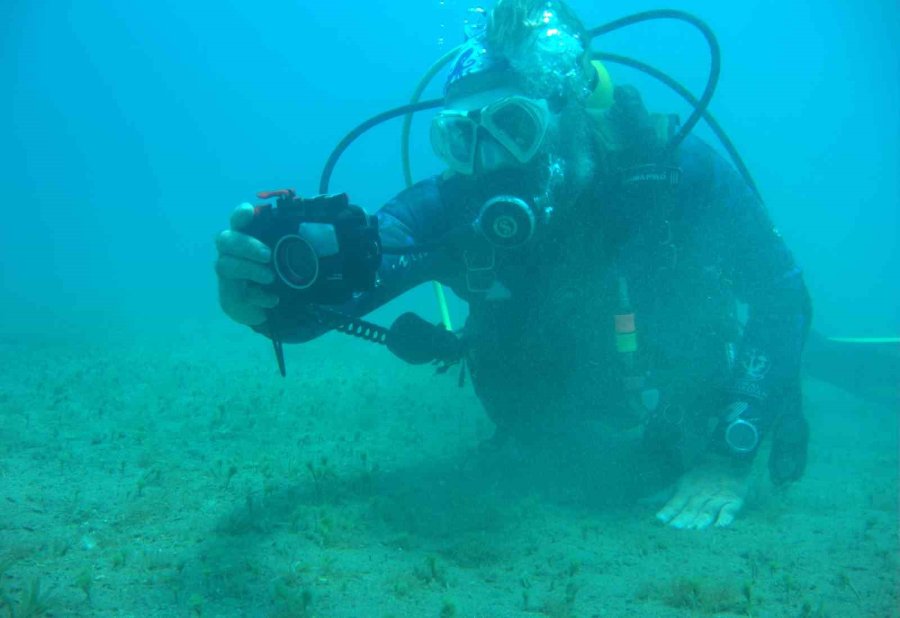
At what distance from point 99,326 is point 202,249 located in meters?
47.5

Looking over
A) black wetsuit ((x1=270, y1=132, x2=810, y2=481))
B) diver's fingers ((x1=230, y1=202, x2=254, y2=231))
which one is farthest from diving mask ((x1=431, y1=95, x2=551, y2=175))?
diver's fingers ((x1=230, y1=202, x2=254, y2=231))

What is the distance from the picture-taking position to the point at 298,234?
2.25 m

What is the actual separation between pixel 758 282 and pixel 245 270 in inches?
147

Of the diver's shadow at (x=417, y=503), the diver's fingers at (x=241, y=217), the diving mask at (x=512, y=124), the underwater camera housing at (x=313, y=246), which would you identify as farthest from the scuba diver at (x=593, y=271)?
the diver's fingers at (x=241, y=217)

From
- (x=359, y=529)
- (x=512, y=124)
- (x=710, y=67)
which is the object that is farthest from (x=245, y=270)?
(x=710, y=67)

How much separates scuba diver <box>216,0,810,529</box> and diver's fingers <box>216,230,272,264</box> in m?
0.83

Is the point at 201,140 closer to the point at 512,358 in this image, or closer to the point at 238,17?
the point at 238,17

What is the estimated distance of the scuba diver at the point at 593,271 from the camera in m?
3.29

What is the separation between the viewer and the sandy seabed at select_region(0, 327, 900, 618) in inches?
84.6

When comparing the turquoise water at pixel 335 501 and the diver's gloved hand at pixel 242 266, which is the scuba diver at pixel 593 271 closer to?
the turquoise water at pixel 335 501

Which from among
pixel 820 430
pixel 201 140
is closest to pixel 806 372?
pixel 820 430

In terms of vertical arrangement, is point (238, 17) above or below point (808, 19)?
above

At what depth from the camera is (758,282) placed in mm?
3939

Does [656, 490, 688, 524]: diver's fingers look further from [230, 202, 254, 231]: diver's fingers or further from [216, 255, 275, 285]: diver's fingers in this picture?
[230, 202, 254, 231]: diver's fingers
